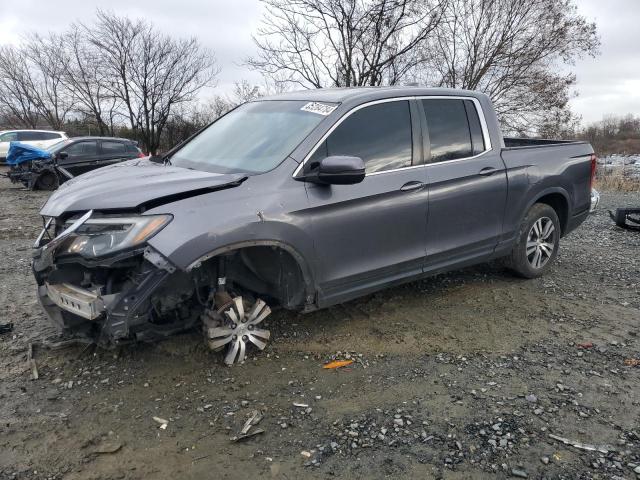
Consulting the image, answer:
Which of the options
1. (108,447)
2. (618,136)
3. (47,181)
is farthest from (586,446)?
(618,136)

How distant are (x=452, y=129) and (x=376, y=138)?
887 mm

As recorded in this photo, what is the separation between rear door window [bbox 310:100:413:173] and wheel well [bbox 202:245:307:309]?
0.71 metres

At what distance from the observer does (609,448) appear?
2541mm

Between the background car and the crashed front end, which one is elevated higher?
the background car

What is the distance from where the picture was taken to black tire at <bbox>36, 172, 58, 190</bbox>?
13.3 metres

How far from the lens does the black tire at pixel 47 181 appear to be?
13.3m

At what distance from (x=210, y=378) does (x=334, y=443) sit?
3.34 feet

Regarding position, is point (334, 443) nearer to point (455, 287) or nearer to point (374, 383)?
point (374, 383)

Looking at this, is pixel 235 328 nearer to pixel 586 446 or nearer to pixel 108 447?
pixel 108 447

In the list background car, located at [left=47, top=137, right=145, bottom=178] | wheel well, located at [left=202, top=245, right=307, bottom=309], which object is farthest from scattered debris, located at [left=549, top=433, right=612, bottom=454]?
background car, located at [left=47, top=137, right=145, bottom=178]


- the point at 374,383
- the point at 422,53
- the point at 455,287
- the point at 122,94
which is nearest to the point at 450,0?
the point at 422,53

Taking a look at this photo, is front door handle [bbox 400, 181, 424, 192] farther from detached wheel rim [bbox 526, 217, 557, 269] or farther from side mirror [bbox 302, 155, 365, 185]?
detached wheel rim [bbox 526, 217, 557, 269]

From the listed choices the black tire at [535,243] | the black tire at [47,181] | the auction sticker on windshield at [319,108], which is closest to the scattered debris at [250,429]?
the auction sticker on windshield at [319,108]

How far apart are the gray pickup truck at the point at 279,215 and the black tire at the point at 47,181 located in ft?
36.2
